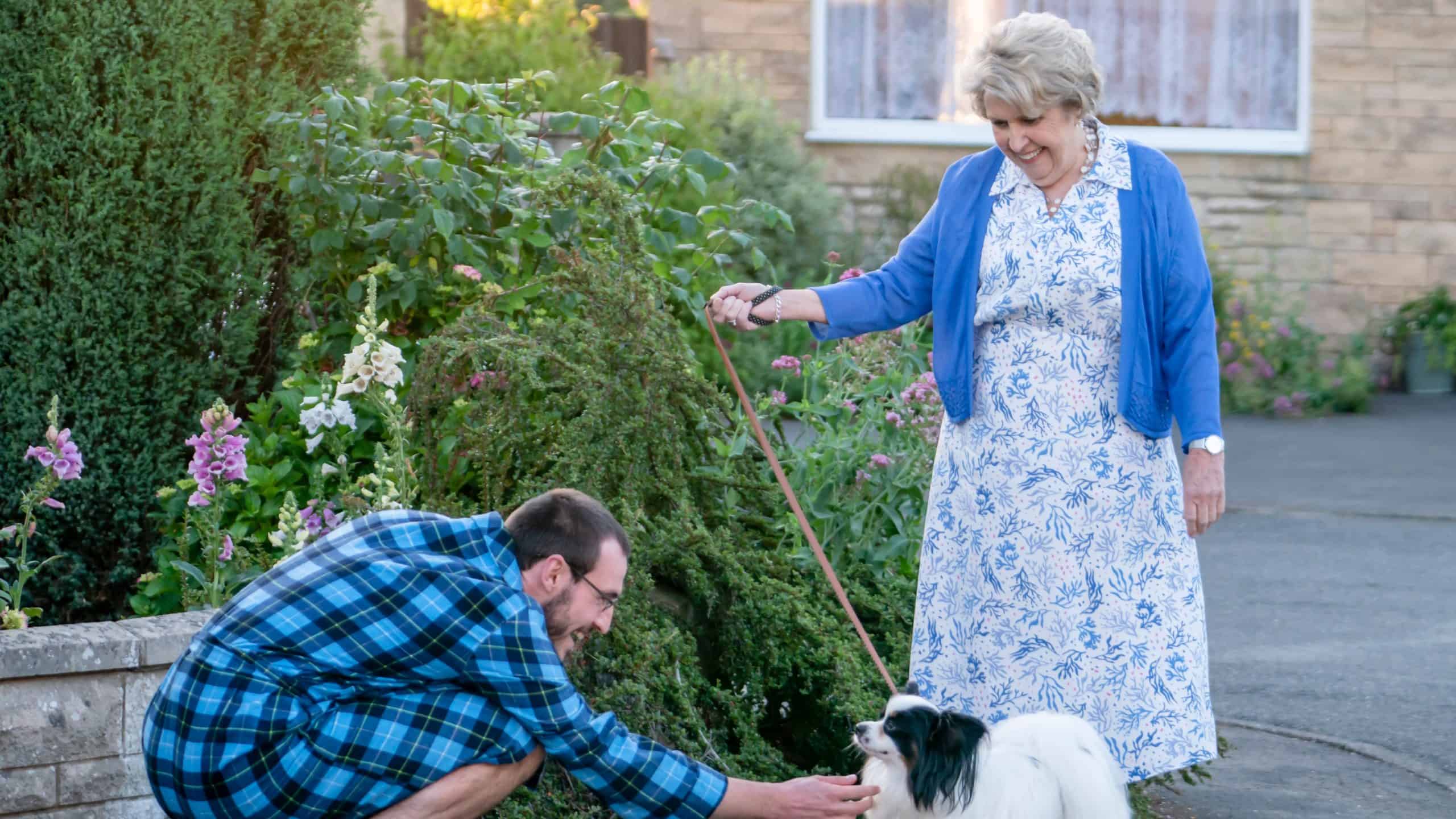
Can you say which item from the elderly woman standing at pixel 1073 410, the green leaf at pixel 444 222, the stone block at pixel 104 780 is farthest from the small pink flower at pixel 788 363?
the stone block at pixel 104 780

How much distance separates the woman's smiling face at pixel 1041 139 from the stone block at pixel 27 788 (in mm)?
2194

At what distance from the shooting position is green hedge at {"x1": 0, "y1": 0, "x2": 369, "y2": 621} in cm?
409

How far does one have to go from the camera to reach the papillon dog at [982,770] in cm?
284

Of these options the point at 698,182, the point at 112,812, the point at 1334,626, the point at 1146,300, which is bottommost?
the point at 1334,626

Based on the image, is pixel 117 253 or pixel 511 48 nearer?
pixel 117 253

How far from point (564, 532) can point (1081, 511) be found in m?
1.08

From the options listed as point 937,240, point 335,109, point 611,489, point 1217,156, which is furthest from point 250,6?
point 1217,156

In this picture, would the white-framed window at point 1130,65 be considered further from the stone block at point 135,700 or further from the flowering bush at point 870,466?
the stone block at point 135,700

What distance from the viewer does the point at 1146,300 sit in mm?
3109

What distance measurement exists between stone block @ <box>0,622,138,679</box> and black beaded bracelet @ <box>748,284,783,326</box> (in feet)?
4.48

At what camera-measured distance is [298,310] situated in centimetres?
470

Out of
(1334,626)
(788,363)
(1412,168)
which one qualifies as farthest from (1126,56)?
(788,363)

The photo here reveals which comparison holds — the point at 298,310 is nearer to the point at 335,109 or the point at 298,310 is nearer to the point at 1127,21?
the point at 335,109

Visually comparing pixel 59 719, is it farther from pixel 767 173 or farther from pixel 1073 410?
pixel 767 173
